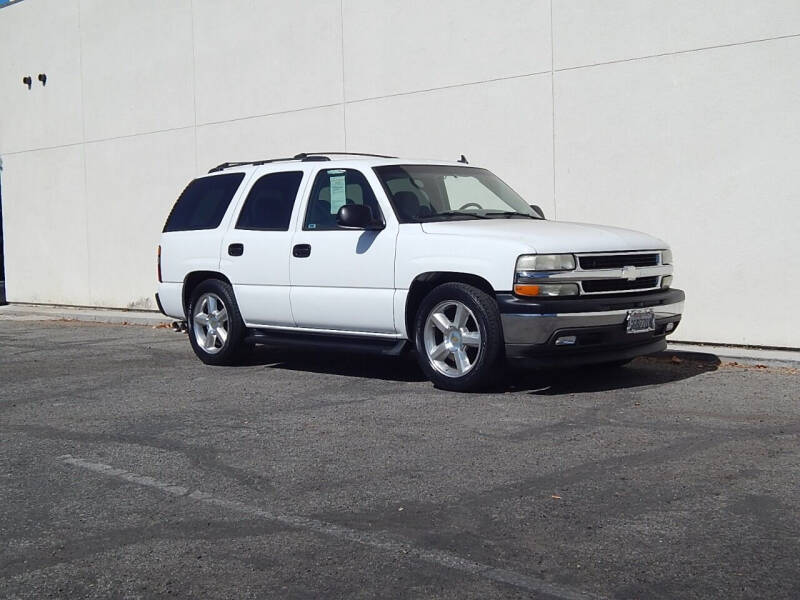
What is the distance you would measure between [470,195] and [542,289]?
186cm

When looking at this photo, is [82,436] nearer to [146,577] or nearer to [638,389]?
[146,577]

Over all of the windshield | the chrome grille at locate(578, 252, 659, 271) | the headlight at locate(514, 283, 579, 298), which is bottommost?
the headlight at locate(514, 283, 579, 298)

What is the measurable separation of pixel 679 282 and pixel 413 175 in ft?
11.3

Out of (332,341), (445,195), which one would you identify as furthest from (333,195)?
(332,341)

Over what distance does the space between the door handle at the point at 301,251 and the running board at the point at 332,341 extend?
707mm

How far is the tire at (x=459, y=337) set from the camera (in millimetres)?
8195

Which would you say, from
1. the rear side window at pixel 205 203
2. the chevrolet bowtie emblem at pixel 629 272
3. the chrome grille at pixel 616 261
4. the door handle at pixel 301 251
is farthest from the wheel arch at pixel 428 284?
the rear side window at pixel 205 203

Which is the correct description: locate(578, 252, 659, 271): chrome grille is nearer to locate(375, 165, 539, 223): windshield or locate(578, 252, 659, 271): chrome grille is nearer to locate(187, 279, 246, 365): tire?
locate(375, 165, 539, 223): windshield

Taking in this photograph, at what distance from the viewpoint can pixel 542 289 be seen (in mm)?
7980

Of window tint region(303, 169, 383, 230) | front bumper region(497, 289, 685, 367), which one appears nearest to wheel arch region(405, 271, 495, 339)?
front bumper region(497, 289, 685, 367)

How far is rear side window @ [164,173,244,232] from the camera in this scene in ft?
34.6

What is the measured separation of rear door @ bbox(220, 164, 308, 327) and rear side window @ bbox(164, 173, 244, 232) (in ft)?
1.01

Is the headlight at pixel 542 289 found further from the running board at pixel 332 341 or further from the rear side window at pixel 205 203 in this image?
the rear side window at pixel 205 203

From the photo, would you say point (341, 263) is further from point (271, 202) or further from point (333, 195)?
point (271, 202)
